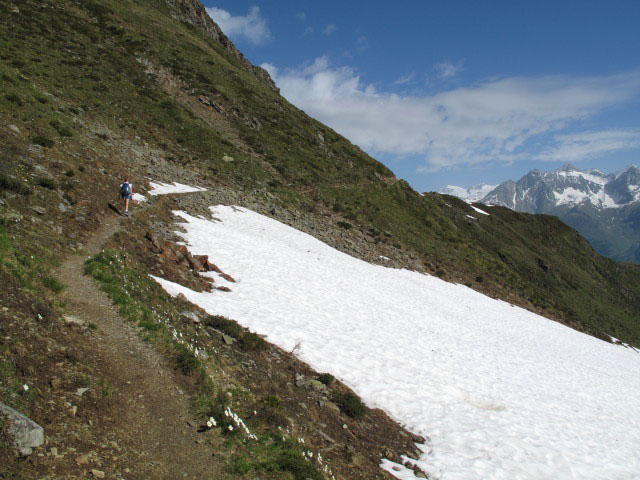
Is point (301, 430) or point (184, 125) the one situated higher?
point (184, 125)

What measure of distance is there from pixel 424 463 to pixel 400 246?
34.7 meters

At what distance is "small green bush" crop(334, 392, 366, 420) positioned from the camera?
41.3ft

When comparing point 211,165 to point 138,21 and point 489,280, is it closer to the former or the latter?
point 489,280

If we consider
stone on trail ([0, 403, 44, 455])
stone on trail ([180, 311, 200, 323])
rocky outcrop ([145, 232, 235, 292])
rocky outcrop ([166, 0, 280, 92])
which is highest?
rocky outcrop ([166, 0, 280, 92])

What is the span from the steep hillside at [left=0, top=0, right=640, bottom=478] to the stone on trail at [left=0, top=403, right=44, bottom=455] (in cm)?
57

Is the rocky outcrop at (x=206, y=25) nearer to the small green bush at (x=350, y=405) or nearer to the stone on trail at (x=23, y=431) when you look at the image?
the small green bush at (x=350, y=405)

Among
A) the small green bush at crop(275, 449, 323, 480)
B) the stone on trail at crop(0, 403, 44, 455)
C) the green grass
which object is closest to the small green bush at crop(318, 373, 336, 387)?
the green grass

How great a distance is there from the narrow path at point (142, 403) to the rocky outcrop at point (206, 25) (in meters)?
87.4

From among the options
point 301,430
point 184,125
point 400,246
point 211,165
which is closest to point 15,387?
point 301,430

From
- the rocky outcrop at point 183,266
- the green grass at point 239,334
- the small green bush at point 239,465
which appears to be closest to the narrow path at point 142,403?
the small green bush at point 239,465

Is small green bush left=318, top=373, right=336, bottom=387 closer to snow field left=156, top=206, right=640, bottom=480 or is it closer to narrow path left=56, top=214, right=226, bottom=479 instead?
snow field left=156, top=206, right=640, bottom=480

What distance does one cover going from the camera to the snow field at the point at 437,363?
44.8ft

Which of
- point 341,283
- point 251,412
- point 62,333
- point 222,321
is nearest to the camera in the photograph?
point 62,333

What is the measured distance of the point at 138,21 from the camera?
217 ft
